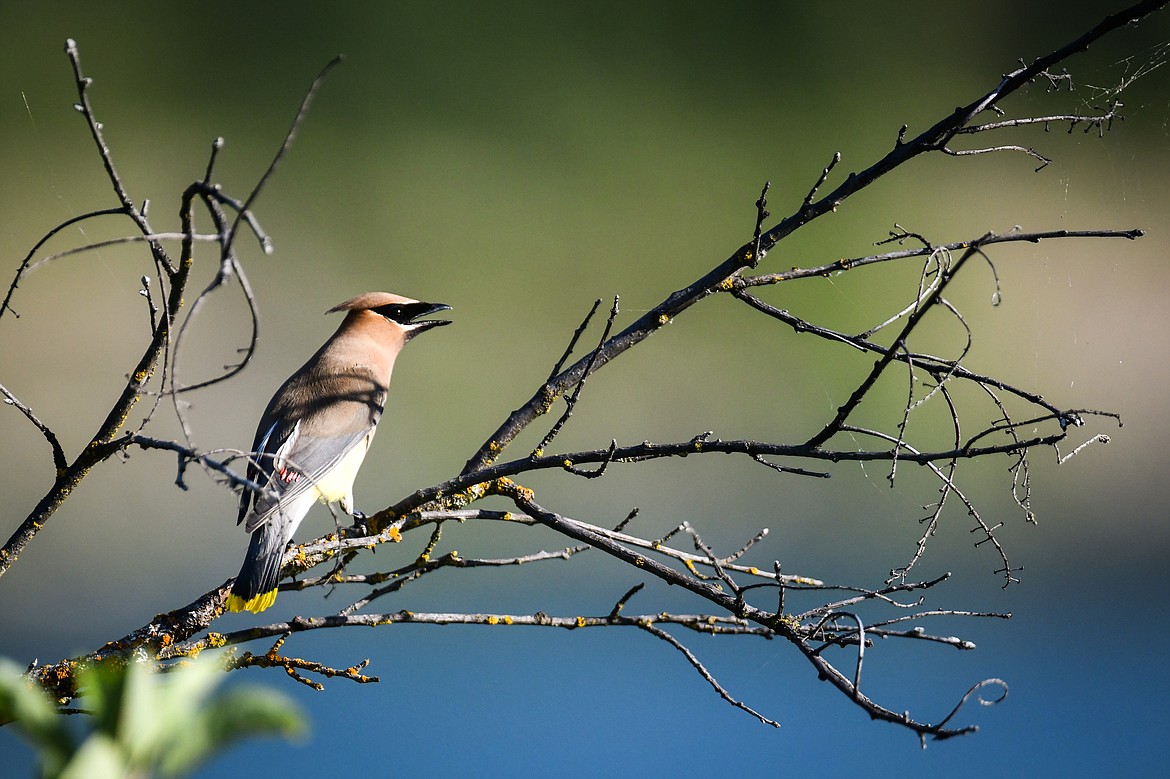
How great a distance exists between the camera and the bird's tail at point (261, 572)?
1.54 meters

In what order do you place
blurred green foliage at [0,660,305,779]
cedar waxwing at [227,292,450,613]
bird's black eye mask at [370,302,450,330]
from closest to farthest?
blurred green foliage at [0,660,305,779], cedar waxwing at [227,292,450,613], bird's black eye mask at [370,302,450,330]

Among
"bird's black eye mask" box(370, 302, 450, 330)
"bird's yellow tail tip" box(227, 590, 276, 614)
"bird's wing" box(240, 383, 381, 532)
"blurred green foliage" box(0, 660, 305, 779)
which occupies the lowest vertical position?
"blurred green foliage" box(0, 660, 305, 779)

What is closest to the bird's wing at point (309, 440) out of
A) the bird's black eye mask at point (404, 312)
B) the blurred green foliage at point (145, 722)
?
the bird's black eye mask at point (404, 312)

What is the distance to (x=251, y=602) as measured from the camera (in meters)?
1.56

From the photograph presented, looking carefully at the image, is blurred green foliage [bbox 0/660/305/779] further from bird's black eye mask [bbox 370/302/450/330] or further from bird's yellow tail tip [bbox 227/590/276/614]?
bird's black eye mask [bbox 370/302/450/330]

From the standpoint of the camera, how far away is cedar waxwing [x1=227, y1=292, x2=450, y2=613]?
1759 millimetres

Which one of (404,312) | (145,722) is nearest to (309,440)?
(404,312)

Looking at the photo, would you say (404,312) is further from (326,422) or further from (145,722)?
(145,722)

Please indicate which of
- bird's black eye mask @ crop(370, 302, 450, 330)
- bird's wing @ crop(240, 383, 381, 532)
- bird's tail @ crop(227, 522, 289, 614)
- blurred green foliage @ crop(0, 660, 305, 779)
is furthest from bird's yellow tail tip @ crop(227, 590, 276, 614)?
blurred green foliage @ crop(0, 660, 305, 779)

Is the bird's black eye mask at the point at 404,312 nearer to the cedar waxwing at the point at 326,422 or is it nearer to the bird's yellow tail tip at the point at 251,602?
the cedar waxwing at the point at 326,422

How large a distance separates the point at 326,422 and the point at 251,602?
55cm

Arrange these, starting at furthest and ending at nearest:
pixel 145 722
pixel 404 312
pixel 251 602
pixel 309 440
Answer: pixel 404 312, pixel 309 440, pixel 251 602, pixel 145 722

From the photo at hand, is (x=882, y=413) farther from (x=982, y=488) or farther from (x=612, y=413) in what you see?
(x=612, y=413)

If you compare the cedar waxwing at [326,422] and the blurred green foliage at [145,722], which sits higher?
the cedar waxwing at [326,422]
